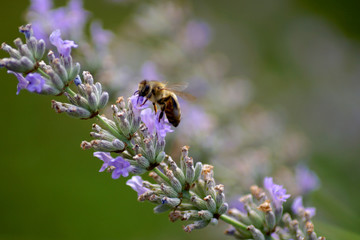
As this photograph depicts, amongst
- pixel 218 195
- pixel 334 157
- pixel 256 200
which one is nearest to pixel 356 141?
pixel 334 157

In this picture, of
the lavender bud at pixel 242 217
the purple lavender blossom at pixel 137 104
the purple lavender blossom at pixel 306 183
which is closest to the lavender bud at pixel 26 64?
the purple lavender blossom at pixel 137 104

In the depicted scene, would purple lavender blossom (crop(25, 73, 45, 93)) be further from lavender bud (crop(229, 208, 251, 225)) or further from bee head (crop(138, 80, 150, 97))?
lavender bud (crop(229, 208, 251, 225))

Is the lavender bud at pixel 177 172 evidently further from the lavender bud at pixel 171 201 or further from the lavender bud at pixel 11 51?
the lavender bud at pixel 11 51

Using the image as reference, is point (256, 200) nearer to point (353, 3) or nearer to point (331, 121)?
point (331, 121)

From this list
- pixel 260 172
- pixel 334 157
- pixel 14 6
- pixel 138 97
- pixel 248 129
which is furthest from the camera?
pixel 14 6

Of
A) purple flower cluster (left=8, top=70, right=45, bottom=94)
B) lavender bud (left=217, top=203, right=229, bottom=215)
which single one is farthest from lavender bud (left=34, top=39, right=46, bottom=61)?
lavender bud (left=217, top=203, right=229, bottom=215)
